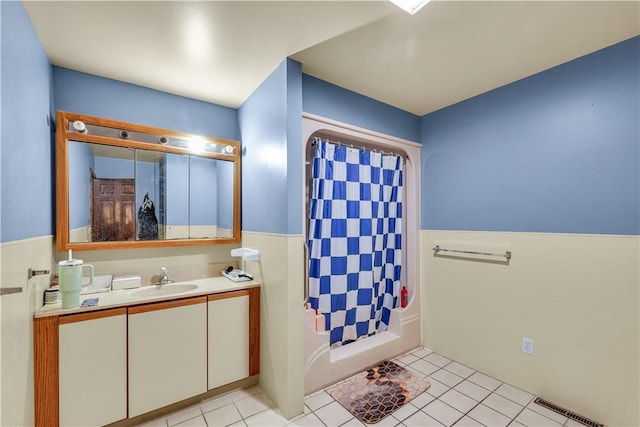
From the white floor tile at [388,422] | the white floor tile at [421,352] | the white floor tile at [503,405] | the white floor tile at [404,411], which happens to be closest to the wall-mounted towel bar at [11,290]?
the white floor tile at [388,422]

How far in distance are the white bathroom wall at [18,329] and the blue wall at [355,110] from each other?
1.75 meters

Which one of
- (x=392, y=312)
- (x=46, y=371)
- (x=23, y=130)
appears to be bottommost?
(x=392, y=312)

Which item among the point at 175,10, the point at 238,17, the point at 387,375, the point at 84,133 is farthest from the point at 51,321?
the point at 387,375

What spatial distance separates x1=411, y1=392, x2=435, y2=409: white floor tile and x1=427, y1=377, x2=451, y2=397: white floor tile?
0.05 m

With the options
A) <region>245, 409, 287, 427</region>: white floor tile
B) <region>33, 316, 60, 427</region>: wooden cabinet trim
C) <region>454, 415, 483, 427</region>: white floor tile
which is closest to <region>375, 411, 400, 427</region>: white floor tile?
<region>454, 415, 483, 427</region>: white floor tile

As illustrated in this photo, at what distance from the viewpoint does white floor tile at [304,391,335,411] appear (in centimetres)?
190

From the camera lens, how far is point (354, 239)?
2.48 m

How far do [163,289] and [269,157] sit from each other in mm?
1284

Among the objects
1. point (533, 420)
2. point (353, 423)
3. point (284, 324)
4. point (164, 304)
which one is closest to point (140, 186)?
point (164, 304)

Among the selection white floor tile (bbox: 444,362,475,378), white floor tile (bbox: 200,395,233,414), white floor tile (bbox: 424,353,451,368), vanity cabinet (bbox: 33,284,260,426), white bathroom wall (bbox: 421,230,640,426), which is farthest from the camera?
white floor tile (bbox: 424,353,451,368)

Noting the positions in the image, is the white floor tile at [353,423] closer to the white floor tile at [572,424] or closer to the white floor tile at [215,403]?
the white floor tile at [215,403]

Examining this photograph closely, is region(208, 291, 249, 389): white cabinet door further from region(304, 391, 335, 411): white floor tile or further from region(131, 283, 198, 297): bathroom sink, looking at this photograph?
region(304, 391, 335, 411): white floor tile

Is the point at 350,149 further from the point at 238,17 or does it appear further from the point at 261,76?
the point at 238,17

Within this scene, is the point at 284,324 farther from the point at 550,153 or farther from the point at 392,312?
the point at 550,153
